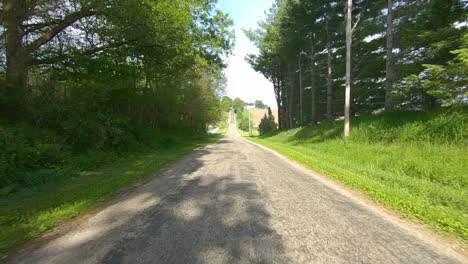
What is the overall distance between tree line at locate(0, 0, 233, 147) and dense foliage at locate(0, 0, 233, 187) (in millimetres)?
38

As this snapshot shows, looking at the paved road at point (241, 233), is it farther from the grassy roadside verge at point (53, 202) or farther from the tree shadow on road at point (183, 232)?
the grassy roadside verge at point (53, 202)

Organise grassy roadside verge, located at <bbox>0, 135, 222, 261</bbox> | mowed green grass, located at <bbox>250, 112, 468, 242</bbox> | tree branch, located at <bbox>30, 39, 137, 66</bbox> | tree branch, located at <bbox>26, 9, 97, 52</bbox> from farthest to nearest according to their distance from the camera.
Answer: tree branch, located at <bbox>30, 39, 137, 66</bbox>, tree branch, located at <bbox>26, 9, 97, 52</bbox>, mowed green grass, located at <bbox>250, 112, 468, 242</bbox>, grassy roadside verge, located at <bbox>0, 135, 222, 261</bbox>

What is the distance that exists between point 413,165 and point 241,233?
732 centimetres

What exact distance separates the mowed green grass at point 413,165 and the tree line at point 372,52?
1229 mm

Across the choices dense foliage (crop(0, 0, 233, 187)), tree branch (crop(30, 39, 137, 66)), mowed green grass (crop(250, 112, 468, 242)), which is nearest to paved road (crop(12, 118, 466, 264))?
mowed green grass (crop(250, 112, 468, 242))

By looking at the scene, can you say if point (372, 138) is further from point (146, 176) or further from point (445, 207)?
point (146, 176)

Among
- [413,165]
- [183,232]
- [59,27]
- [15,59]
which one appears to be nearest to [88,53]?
[59,27]

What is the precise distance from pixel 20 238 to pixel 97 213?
47.3 inches

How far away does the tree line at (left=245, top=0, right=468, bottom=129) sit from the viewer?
36.8ft

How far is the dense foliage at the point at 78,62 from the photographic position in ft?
31.5

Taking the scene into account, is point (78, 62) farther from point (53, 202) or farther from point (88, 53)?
point (53, 202)

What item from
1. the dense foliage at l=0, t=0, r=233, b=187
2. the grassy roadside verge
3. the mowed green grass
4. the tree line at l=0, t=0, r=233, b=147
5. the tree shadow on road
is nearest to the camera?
the tree shadow on road

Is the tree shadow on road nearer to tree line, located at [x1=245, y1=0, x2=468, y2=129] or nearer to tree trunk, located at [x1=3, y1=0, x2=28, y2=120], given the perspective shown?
tree trunk, located at [x1=3, y1=0, x2=28, y2=120]

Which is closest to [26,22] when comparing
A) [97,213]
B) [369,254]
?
[97,213]
